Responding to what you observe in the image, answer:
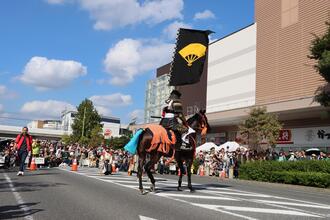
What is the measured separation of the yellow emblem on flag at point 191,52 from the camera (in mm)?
17672

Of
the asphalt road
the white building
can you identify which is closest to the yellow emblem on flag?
the asphalt road

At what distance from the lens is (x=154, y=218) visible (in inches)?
267

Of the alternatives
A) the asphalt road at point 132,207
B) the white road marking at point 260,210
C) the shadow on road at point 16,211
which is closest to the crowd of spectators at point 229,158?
the asphalt road at point 132,207

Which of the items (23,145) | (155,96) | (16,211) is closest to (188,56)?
(23,145)

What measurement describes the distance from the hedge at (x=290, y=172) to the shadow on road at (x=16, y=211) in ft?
50.0

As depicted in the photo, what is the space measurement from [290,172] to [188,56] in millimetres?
8656

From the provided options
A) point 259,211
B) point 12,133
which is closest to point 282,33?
point 259,211

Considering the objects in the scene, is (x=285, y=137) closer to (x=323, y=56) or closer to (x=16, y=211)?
(x=323, y=56)

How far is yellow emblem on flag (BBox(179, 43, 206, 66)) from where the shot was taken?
696 inches

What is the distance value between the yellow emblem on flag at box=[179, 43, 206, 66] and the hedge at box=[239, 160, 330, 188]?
8.07 meters

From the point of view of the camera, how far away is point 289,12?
4144 centimetres

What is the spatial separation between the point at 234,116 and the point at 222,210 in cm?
3667

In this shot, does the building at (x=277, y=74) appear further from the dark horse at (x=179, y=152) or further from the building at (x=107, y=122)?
the building at (x=107, y=122)

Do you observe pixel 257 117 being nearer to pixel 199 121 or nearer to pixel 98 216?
pixel 199 121
